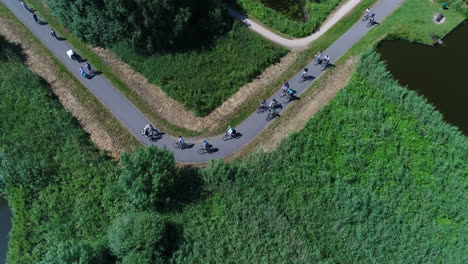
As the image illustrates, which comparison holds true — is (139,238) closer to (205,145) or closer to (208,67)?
(205,145)

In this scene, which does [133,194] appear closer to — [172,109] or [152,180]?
[152,180]

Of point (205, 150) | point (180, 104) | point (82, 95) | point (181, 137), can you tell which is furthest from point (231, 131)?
point (82, 95)

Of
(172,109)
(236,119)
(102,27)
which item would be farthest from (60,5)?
(236,119)

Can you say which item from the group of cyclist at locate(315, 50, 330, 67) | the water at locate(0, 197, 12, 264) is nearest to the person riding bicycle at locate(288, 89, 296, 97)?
the group of cyclist at locate(315, 50, 330, 67)

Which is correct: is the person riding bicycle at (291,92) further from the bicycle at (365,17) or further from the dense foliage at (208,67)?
the bicycle at (365,17)

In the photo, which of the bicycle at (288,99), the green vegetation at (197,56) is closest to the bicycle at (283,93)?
the bicycle at (288,99)

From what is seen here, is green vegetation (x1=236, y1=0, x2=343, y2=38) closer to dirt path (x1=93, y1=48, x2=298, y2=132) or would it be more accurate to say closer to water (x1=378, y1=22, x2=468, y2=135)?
dirt path (x1=93, y1=48, x2=298, y2=132)

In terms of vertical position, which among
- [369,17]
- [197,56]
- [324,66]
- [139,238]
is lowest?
[139,238]

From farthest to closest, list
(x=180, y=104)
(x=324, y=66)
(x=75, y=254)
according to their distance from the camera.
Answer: (x=324, y=66) < (x=180, y=104) < (x=75, y=254)
